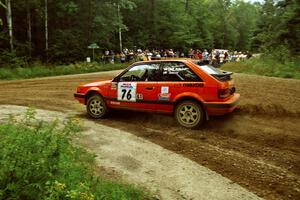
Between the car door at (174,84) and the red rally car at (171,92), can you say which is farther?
the car door at (174,84)

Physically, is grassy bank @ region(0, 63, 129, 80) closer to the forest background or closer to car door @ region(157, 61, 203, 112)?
the forest background

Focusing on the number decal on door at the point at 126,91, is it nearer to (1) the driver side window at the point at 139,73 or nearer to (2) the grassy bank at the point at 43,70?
(1) the driver side window at the point at 139,73

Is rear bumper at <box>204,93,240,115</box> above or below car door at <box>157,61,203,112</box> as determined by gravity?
below

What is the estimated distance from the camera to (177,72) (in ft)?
29.5

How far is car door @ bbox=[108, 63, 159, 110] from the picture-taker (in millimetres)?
9277

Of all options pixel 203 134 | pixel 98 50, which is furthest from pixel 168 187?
pixel 98 50

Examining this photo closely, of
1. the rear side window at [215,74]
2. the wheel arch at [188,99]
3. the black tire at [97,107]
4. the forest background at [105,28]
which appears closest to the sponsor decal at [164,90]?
the wheel arch at [188,99]

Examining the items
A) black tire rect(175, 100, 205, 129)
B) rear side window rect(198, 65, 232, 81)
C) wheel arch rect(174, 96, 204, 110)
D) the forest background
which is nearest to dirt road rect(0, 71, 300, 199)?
black tire rect(175, 100, 205, 129)

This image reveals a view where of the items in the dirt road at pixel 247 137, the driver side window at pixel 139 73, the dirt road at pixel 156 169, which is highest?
the driver side window at pixel 139 73

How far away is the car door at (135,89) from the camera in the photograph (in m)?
9.28

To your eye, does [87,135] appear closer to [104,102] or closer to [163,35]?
[104,102]

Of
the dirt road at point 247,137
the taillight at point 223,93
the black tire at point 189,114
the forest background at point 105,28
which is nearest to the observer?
the dirt road at point 247,137

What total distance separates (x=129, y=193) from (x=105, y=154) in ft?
7.11

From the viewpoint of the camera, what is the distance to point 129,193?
202 inches
